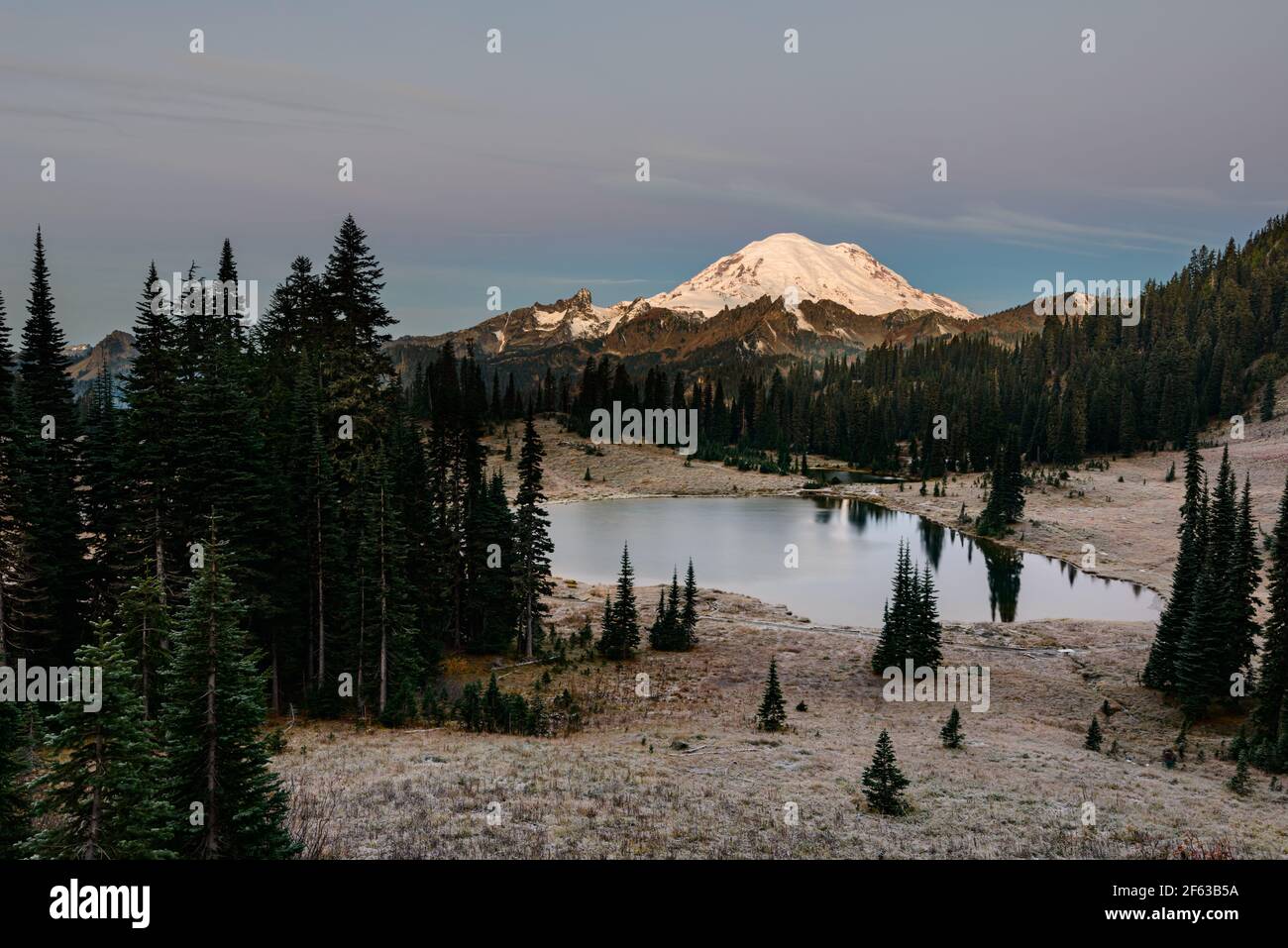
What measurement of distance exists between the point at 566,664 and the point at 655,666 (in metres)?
5.17

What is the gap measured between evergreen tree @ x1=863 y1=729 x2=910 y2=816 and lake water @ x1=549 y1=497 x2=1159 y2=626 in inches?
1365

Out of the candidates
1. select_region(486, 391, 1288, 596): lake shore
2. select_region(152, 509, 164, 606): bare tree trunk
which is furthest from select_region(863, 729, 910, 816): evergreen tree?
select_region(486, 391, 1288, 596): lake shore

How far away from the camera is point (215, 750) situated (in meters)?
13.0

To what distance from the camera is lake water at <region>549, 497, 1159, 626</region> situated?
59406 mm

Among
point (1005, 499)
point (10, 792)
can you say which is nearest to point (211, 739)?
point (10, 792)

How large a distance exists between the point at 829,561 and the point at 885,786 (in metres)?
56.4

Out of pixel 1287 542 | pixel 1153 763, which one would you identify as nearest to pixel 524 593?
pixel 1153 763

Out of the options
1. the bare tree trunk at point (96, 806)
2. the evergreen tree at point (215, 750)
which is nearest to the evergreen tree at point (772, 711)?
the evergreen tree at point (215, 750)

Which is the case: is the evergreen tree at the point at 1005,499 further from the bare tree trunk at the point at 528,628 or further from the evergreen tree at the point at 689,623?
the bare tree trunk at the point at 528,628

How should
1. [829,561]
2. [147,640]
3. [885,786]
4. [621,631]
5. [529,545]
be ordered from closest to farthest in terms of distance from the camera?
[885,786] < [147,640] < [529,545] < [621,631] < [829,561]

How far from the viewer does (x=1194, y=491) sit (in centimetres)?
6544

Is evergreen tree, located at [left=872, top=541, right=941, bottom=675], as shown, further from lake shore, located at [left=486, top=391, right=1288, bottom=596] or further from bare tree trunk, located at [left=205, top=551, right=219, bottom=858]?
bare tree trunk, located at [left=205, top=551, right=219, bottom=858]

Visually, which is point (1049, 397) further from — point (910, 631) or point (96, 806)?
point (96, 806)
